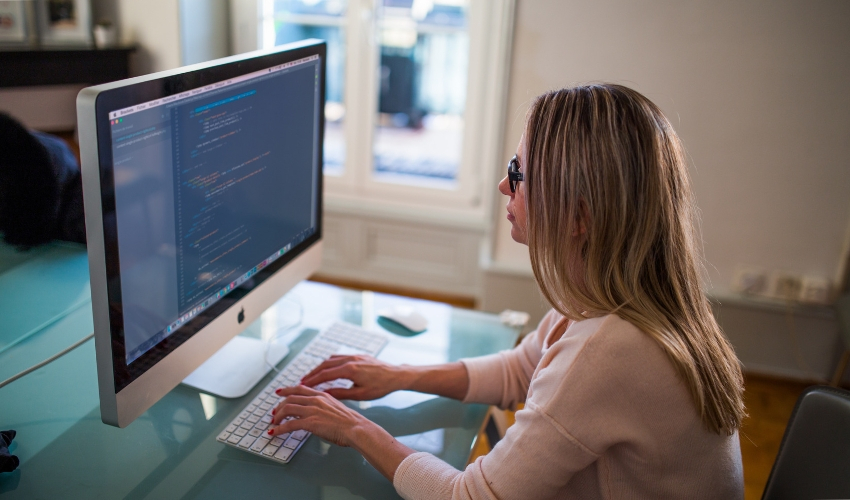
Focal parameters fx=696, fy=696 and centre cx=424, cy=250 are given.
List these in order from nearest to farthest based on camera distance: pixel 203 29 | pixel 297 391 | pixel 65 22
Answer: pixel 297 391 < pixel 65 22 < pixel 203 29

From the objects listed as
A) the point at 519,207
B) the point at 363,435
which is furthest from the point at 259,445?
the point at 519,207

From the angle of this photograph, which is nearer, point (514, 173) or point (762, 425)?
point (514, 173)

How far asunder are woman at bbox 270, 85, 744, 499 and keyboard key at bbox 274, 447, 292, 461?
120 mm

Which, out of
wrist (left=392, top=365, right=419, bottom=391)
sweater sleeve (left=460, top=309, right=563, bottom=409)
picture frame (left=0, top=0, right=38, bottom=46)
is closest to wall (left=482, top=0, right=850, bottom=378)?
sweater sleeve (left=460, top=309, right=563, bottom=409)

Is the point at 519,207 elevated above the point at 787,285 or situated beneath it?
elevated above

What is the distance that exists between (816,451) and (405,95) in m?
2.44

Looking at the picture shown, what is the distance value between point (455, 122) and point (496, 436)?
1.86 meters

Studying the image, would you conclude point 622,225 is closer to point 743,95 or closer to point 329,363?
point 329,363

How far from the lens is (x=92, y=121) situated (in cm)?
76

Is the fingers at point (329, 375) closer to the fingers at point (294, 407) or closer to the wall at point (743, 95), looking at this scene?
the fingers at point (294, 407)

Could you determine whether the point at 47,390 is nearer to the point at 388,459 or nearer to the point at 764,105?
the point at 388,459

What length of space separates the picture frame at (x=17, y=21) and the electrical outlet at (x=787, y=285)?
2956mm

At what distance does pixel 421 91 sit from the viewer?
3.09m

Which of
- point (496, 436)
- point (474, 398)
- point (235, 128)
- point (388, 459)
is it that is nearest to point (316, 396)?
point (388, 459)
